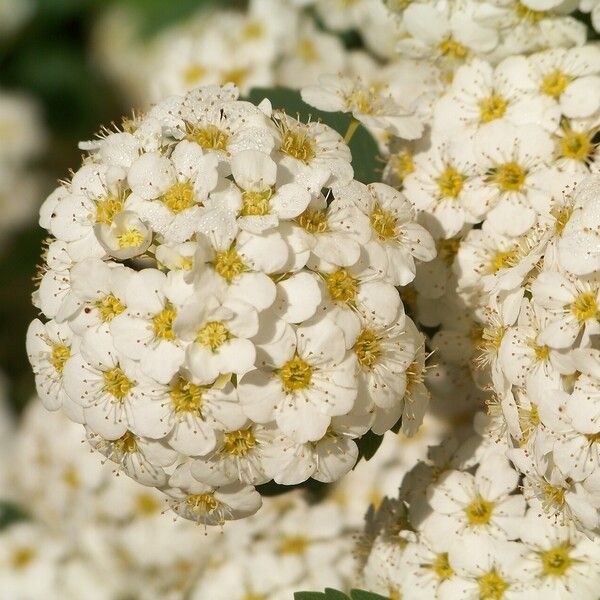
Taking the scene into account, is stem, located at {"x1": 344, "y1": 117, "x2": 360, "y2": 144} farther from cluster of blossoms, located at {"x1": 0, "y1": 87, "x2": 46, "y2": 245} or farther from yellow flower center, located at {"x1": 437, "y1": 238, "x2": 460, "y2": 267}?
cluster of blossoms, located at {"x1": 0, "y1": 87, "x2": 46, "y2": 245}

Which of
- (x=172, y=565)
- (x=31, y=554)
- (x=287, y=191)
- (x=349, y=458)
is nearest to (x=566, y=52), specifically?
(x=287, y=191)

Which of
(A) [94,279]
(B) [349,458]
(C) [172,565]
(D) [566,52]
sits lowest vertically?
(C) [172,565]

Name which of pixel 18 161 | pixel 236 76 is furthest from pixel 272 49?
pixel 18 161

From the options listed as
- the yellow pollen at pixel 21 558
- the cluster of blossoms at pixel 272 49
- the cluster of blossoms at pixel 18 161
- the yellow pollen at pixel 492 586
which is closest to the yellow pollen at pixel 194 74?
the cluster of blossoms at pixel 272 49

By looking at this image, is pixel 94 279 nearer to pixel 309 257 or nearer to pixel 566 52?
pixel 309 257

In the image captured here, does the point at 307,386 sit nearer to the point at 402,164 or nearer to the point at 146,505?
the point at 402,164
